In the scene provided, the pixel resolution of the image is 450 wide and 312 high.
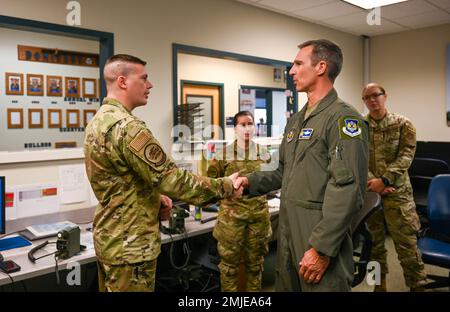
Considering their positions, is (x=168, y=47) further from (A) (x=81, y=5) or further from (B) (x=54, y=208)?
(B) (x=54, y=208)

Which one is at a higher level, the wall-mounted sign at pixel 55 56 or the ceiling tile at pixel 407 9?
the ceiling tile at pixel 407 9

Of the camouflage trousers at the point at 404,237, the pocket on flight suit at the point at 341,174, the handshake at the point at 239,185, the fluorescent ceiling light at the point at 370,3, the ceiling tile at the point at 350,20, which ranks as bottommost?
the camouflage trousers at the point at 404,237

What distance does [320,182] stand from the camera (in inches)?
58.8

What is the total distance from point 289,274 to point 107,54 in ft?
6.54

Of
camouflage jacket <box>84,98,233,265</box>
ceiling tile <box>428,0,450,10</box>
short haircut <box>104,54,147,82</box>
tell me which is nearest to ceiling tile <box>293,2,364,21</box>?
ceiling tile <box>428,0,450,10</box>

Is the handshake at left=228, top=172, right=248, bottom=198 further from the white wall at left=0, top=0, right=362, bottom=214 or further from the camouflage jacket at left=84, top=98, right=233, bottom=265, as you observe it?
the white wall at left=0, top=0, right=362, bottom=214

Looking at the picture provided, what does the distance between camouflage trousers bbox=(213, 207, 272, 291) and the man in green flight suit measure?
32.0 inches

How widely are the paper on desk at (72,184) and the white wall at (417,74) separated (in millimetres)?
4186

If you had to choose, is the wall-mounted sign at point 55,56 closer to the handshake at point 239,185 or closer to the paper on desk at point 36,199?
the paper on desk at point 36,199

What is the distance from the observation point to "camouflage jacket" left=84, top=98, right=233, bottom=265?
1.55m

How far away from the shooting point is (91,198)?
2656mm

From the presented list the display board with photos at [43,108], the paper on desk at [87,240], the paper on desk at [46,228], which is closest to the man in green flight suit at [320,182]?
the paper on desk at [87,240]

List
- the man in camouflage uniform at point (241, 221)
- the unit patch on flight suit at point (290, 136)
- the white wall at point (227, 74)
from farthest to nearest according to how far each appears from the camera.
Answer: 1. the white wall at point (227, 74)
2. the man in camouflage uniform at point (241, 221)
3. the unit patch on flight suit at point (290, 136)

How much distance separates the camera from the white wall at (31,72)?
13.5ft
